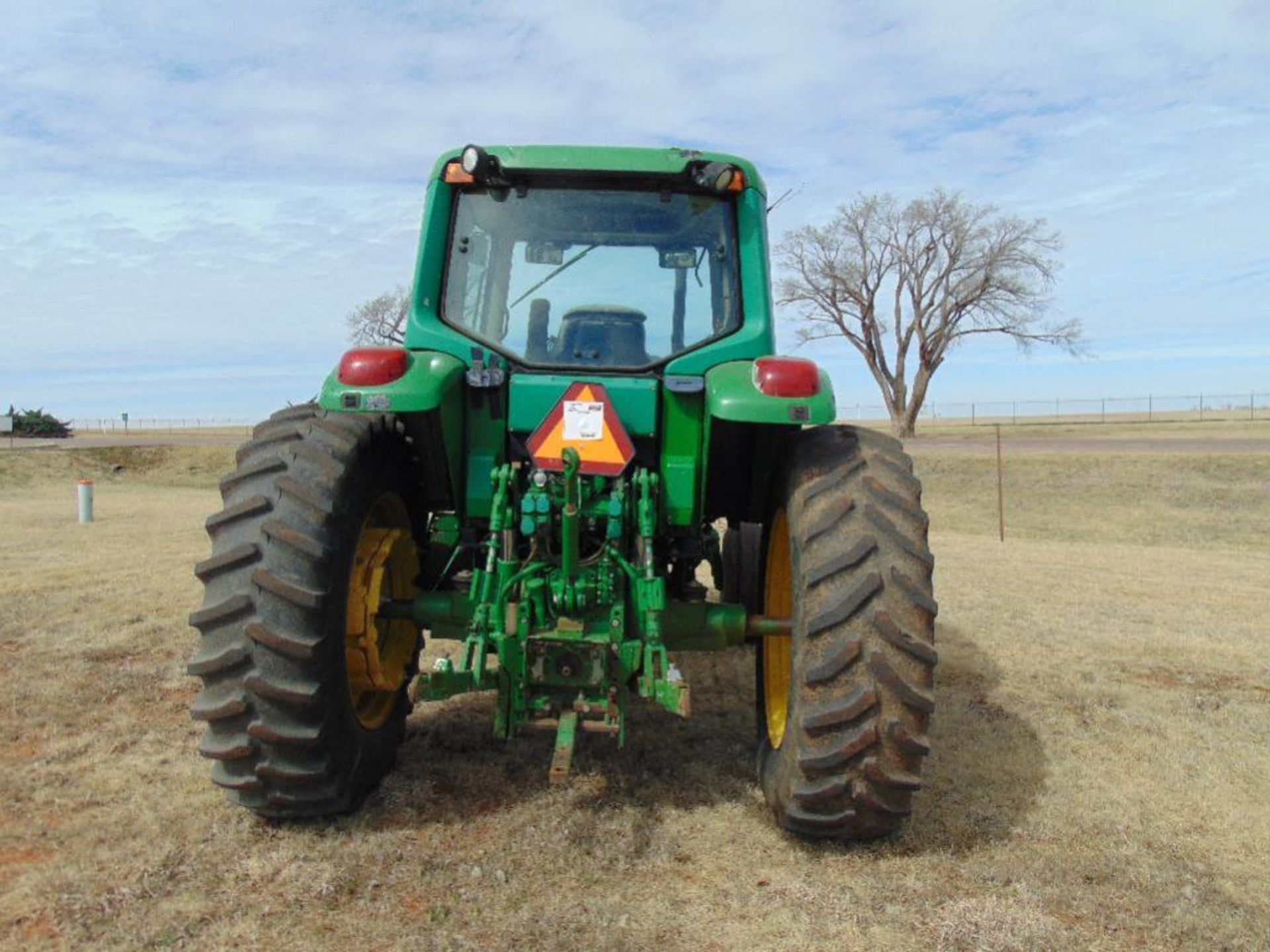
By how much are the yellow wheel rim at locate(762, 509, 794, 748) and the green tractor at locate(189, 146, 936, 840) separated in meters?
0.01

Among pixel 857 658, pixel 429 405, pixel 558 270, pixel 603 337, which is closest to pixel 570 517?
pixel 429 405

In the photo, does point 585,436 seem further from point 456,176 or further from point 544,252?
point 456,176

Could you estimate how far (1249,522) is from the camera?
683 inches

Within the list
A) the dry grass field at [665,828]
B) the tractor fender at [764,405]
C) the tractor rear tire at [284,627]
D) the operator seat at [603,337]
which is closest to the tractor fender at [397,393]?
the tractor rear tire at [284,627]

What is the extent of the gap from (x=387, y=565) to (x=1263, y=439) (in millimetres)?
28423

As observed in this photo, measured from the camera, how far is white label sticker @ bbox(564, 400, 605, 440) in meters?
3.97

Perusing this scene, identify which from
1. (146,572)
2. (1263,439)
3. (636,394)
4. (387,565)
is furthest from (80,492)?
(1263,439)

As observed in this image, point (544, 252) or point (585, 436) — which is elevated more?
point (544, 252)

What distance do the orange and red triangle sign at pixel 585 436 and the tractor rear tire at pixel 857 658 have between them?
0.69 meters

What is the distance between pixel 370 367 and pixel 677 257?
1507 millimetres

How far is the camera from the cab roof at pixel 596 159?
423cm

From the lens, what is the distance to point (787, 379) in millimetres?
3744

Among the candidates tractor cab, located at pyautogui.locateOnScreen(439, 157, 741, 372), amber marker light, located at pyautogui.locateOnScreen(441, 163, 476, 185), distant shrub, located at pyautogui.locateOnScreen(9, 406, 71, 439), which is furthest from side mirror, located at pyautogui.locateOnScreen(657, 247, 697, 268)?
distant shrub, located at pyautogui.locateOnScreen(9, 406, 71, 439)

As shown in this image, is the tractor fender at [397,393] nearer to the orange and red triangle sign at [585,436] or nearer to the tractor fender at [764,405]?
the orange and red triangle sign at [585,436]
